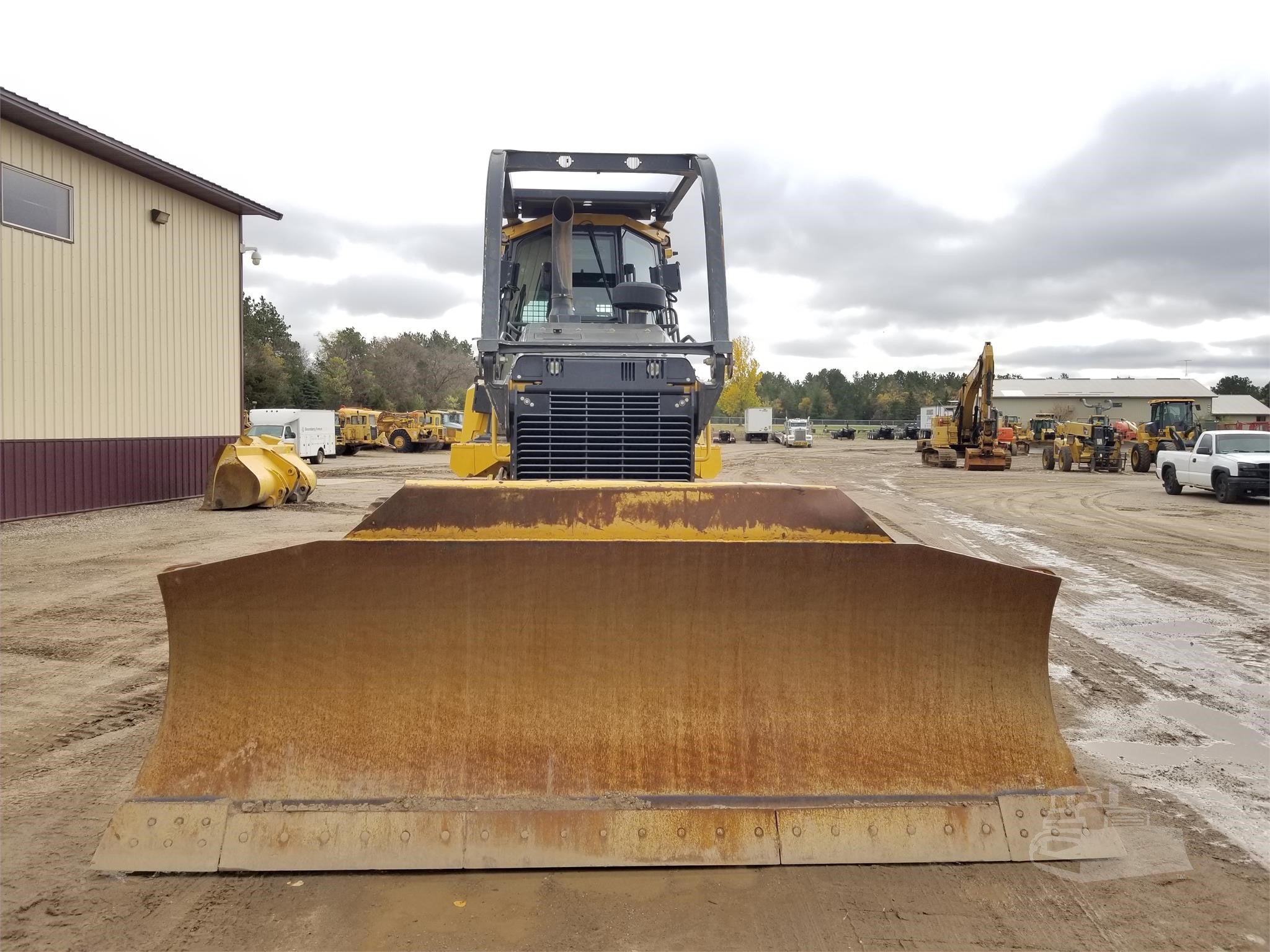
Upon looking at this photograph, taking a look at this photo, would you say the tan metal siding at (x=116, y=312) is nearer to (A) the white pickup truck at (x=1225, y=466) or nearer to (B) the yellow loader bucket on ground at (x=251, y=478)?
(B) the yellow loader bucket on ground at (x=251, y=478)

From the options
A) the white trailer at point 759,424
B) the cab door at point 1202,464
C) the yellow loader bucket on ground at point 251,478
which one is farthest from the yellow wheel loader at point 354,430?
the cab door at point 1202,464

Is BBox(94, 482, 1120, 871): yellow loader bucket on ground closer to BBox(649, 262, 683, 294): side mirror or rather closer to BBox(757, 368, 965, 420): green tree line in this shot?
BBox(649, 262, 683, 294): side mirror

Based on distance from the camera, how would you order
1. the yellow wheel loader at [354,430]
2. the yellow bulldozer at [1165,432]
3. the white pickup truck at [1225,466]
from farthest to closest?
the yellow wheel loader at [354,430], the yellow bulldozer at [1165,432], the white pickup truck at [1225,466]

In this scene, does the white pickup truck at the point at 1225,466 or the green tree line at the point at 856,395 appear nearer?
the white pickup truck at the point at 1225,466

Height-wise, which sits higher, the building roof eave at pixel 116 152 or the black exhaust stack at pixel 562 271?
the building roof eave at pixel 116 152

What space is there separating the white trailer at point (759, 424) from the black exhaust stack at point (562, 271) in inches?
2400

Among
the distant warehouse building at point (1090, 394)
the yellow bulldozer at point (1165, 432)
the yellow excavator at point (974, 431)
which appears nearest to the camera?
the yellow excavator at point (974, 431)

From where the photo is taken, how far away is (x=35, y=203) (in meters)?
13.7

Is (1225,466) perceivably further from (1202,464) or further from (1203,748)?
(1203,748)

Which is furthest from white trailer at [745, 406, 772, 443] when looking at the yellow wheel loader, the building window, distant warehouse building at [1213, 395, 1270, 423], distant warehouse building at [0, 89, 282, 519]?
the building window

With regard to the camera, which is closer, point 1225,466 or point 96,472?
point 96,472

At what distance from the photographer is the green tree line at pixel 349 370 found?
54062 millimetres

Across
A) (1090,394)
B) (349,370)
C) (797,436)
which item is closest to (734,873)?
(797,436)

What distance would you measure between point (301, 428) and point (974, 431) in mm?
25863
